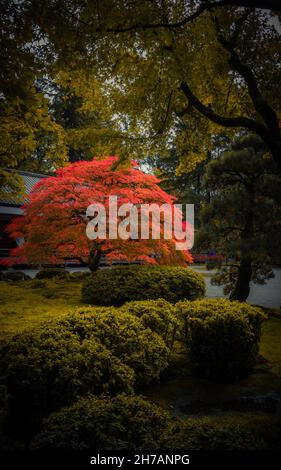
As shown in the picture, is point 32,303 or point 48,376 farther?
point 32,303

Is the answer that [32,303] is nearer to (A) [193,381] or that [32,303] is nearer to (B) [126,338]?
(B) [126,338]

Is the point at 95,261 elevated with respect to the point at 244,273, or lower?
elevated

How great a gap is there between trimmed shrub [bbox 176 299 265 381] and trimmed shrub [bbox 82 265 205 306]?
3190mm

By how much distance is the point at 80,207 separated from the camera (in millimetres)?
9031

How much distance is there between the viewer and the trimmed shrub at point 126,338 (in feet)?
12.9

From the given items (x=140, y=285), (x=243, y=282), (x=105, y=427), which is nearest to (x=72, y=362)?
(x=105, y=427)

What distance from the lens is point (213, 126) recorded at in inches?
278

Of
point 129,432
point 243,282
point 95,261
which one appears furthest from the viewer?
point 95,261

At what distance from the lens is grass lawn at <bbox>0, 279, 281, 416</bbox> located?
389cm

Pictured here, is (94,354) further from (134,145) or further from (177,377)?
(134,145)

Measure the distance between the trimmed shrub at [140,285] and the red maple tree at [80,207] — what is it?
623 millimetres

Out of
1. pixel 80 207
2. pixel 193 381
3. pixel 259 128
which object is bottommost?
pixel 193 381

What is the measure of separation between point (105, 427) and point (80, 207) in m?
7.29

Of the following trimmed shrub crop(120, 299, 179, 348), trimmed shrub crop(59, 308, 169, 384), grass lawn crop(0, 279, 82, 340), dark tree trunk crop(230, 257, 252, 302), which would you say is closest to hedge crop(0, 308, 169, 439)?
trimmed shrub crop(59, 308, 169, 384)
